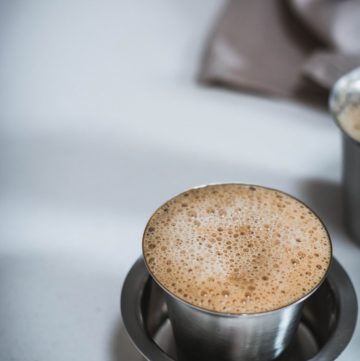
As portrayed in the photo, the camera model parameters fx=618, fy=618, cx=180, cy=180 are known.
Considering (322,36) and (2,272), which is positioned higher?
(322,36)

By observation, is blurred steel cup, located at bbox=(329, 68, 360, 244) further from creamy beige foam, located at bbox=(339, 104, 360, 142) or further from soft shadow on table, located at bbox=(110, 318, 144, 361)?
soft shadow on table, located at bbox=(110, 318, 144, 361)

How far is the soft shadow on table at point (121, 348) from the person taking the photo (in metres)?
0.56

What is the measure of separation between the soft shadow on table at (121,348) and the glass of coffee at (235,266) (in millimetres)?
48

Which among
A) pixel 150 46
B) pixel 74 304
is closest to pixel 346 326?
pixel 74 304

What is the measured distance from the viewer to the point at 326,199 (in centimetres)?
74

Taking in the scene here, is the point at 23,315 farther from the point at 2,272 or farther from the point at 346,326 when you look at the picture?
the point at 346,326

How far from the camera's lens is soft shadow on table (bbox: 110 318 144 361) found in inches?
21.9

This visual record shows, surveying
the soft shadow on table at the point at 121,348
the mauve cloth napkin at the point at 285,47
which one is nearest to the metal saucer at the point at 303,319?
the soft shadow on table at the point at 121,348

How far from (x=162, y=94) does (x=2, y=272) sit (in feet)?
1.26

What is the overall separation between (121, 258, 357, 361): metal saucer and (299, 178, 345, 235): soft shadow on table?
149 millimetres

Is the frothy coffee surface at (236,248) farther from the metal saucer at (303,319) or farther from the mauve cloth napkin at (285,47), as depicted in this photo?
the mauve cloth napkin at (285,47)

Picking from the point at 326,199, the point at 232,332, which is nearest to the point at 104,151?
the point at 326,199

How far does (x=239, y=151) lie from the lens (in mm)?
812

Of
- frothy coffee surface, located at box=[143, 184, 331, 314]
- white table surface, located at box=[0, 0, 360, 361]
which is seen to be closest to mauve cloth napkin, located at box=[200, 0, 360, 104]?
white table surface, located at box=[0, 0, 360, 361]
